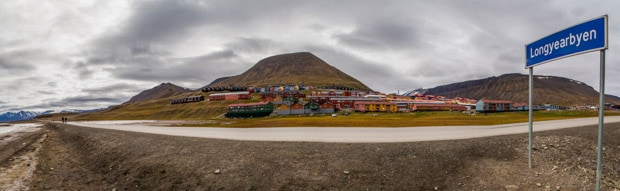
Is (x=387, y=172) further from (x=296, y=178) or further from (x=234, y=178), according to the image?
(x=234, y=178)

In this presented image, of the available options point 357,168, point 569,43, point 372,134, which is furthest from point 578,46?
point 372,134

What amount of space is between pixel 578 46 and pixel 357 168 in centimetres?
810

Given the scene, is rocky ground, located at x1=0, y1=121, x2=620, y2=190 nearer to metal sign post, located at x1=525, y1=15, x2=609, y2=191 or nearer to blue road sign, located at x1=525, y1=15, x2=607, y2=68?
metal sign post, located at x1=525, y1=15, x2=609, y2=191

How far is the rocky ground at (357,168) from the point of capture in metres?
10.4

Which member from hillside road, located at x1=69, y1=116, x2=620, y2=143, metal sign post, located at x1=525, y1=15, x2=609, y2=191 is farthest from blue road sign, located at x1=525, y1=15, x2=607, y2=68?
hillside road, located at x1=69, y1=116, x2=620, y2=143

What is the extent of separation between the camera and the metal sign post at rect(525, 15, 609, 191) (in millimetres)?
7470

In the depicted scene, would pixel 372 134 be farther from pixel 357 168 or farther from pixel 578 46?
pixel 578 46

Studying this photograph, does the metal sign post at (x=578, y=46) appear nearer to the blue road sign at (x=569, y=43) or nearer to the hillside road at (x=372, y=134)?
the blue road sign at (x=569, y=43)

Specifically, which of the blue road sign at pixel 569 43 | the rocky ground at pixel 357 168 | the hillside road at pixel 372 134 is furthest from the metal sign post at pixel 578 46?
the hillside road at pixel 372 134

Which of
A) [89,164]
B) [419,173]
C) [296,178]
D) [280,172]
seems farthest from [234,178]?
[89,164]

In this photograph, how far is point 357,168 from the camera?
1194 centimetres

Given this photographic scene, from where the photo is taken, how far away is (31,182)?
1645 centimetres

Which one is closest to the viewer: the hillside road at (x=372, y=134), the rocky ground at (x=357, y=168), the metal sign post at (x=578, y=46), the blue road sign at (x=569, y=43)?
the metal sign post at (x=578, y=46)

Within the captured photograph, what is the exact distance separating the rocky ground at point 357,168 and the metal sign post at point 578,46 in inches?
67.4
